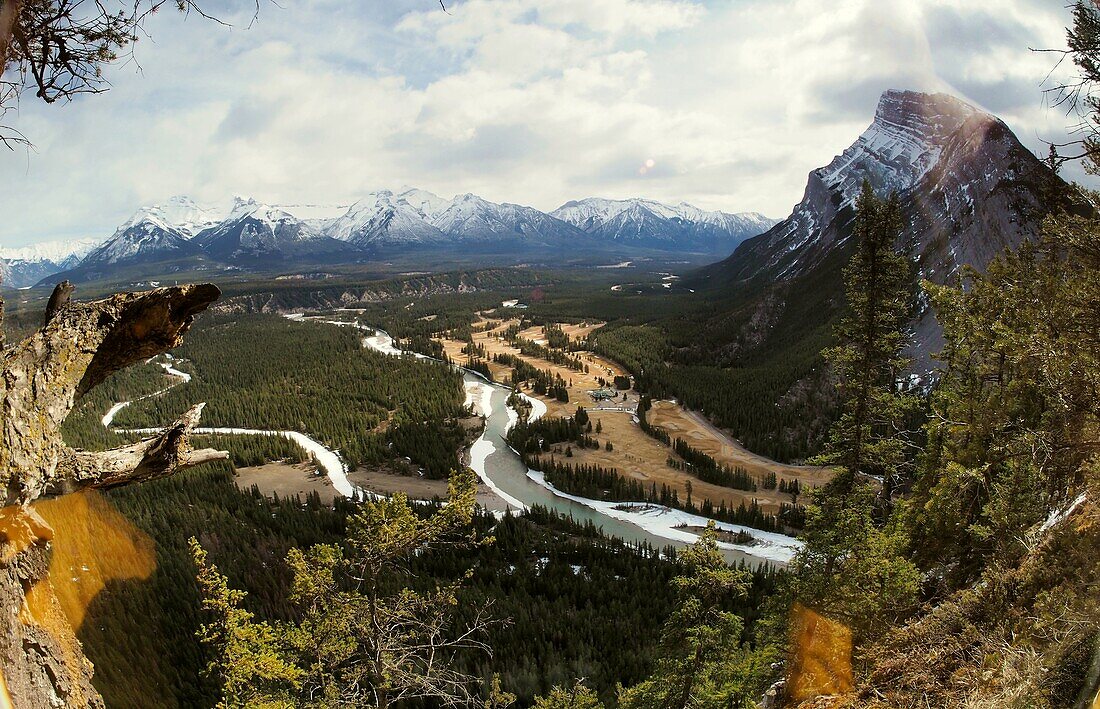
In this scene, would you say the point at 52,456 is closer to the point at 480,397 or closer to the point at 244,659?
the point at 244,659

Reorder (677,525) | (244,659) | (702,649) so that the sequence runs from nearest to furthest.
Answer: (244,659)
(702,649)
(677,525)

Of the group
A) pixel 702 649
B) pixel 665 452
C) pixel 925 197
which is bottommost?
pixel 665 452

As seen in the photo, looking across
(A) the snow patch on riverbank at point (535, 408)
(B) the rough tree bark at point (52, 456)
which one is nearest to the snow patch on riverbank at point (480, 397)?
(A) the snow patch on riverbank at point (535, 408)

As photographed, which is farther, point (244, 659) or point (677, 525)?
point (677, 525)

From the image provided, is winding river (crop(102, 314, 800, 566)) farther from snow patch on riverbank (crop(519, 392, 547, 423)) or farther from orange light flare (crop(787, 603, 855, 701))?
orange light flare (crop(787, 603, 855, 701))

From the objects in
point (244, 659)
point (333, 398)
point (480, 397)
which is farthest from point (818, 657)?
point (333, 398)

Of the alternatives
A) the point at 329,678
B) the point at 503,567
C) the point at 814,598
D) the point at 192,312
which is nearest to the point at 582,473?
the point at 503,567

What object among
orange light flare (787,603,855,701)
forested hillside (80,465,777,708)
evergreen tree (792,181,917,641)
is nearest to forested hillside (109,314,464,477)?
forested hillside (80,465,777,708)
